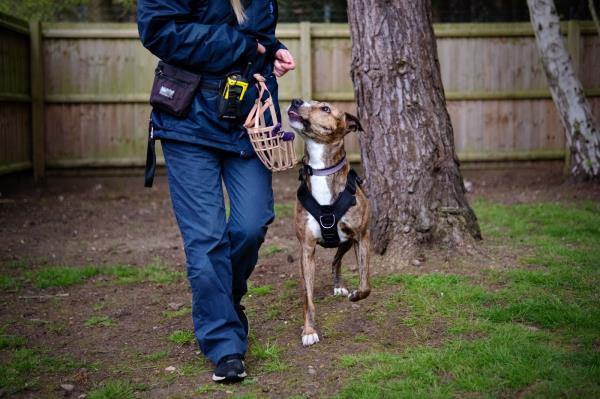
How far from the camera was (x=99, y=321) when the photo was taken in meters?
5.21

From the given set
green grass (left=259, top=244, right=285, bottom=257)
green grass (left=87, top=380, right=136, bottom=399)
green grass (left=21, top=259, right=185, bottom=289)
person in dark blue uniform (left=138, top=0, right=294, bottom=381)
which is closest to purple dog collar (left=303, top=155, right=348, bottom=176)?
person in dark blue uniform (left=138, top=0, right=294, bottom=381)

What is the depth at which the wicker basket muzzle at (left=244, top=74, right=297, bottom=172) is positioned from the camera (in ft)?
13.3

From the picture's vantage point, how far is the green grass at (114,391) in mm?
3875

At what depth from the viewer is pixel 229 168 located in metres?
4.18

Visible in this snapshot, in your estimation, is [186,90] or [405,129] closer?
[186,90]

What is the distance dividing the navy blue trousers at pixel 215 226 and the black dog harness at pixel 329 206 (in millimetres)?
464

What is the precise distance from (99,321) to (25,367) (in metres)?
0.91

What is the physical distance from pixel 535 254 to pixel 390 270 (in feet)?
4.48

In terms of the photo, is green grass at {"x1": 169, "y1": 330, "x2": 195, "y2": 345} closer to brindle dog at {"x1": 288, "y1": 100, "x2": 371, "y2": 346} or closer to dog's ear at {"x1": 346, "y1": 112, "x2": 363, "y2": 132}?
brindle dog at {"x1": 288, "y1": 100, "x2": 371, "y2": 346}

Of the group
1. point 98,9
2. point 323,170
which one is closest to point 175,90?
point 323,170

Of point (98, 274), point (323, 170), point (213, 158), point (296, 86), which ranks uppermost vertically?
point (296, 86)

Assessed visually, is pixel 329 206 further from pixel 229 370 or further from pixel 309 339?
pixel 229 370

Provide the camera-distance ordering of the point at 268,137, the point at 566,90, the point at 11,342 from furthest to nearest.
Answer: the point at 566,90 → the point at 11,342 → the point at 268,137

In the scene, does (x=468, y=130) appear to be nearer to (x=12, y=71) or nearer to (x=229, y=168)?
(x=12, y=71)
